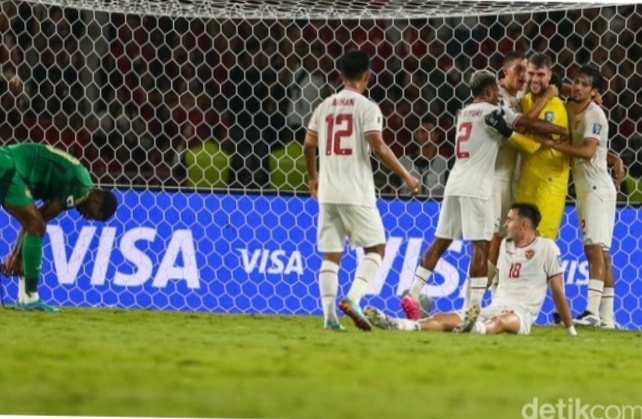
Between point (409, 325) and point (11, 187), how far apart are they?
2.76 metres

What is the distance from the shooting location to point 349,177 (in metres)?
8.94

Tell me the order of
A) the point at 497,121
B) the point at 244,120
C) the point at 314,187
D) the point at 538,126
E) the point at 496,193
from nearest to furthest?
the point at 314,187 → the point at 497,121 → the point at 538,126 → the point at 496,193 → the point at 244,120

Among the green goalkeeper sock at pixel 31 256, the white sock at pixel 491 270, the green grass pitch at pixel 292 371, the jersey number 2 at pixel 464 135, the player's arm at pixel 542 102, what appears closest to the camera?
the green grass pitch at pixel 292 371

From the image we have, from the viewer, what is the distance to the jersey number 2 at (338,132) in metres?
8.90

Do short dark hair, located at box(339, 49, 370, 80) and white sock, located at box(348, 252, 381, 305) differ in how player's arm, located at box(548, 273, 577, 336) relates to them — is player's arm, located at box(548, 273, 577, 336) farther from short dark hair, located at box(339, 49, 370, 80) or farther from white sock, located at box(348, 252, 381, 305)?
short dark hair, located at box(339, 49, 370, 80)

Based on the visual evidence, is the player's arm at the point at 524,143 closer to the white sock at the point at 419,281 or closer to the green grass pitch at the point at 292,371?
the white sock at the point at 419,281

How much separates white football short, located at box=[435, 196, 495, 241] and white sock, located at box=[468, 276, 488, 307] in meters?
0.26

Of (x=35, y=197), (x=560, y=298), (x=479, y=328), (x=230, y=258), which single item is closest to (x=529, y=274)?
(x=560, y=298)

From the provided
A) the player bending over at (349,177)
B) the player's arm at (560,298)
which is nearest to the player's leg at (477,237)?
the player's arm at (560,298)

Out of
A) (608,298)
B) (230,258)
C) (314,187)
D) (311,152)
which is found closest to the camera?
(311,152)

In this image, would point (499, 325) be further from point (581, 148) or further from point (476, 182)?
point (581, 148)

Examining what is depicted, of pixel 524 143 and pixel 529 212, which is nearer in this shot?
pixel 529 212

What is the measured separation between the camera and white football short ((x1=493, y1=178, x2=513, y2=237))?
10086 millimetres

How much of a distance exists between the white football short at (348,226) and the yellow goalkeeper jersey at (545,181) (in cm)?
170
